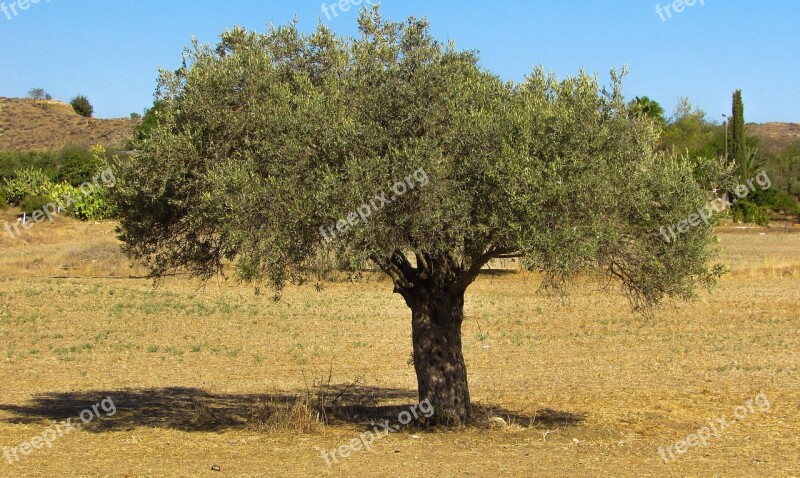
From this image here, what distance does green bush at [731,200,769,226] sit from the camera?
232ft

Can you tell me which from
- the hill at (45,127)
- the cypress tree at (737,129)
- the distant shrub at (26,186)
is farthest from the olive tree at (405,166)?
the hill at (45,127)

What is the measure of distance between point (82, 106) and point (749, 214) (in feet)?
329

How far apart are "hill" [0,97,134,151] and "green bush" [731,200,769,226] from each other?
6658 centimetres

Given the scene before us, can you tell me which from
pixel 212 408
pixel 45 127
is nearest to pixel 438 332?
pixel 212 408

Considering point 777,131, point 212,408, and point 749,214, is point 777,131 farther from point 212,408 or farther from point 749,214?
point 212,408

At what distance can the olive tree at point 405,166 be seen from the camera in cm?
954

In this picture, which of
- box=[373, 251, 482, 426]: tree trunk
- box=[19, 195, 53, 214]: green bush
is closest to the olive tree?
box=[373, 251, 482, 426]: tree trunk

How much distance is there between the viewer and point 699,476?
1039 centimetres

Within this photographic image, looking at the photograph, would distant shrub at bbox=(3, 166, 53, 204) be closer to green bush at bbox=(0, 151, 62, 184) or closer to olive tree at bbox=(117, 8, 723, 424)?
green bush at bbox=(0, 151, 62, 184)

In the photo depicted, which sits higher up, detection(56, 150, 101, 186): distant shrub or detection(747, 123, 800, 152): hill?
detection(747, 123, 800, 152): hill

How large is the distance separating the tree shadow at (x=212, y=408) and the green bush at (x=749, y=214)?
60.5 m

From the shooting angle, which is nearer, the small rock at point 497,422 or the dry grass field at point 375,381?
the dry grass field at point 375,381

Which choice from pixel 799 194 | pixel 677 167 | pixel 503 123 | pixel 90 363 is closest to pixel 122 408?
pixel 90 363

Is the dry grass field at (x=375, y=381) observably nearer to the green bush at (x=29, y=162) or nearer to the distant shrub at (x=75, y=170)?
the distant shrub at (x=75, y=170)
